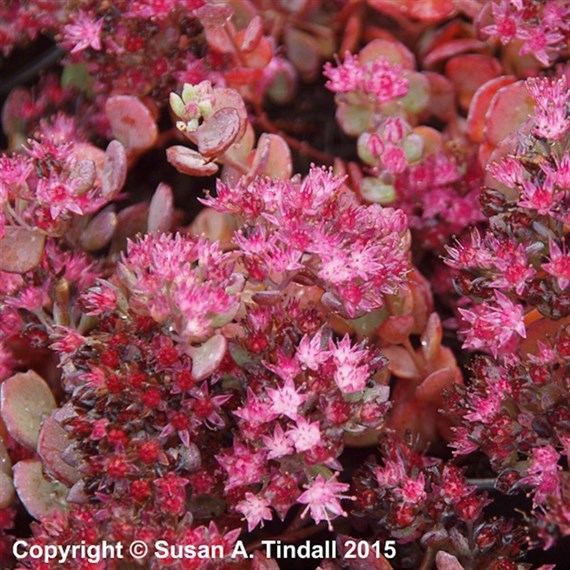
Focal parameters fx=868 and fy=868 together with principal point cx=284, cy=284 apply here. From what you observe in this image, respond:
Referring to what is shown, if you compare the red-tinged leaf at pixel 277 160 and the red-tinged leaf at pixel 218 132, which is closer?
the red-tinged leaf at pixel 218 132

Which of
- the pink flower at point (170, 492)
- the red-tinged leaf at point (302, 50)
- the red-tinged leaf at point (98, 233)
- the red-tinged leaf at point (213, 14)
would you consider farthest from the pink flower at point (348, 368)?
the red-tinged leaf at point (302, 50)

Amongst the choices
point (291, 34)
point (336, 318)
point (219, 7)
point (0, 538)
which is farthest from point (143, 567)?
point (291, 34)

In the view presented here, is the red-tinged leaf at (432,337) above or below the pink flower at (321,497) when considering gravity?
below

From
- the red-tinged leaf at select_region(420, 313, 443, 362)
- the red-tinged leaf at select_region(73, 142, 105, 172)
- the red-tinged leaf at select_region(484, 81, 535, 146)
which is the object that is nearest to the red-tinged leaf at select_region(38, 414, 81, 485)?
the red-tinged leaf at select_region(73, 142, 105, 172)

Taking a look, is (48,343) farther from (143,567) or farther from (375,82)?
(375,82)

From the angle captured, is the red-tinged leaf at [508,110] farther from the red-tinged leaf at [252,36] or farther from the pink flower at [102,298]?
the pink flower at [102,298]
